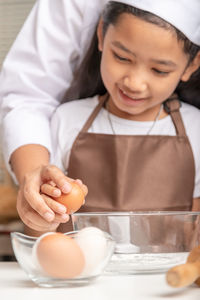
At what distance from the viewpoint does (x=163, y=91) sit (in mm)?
1368

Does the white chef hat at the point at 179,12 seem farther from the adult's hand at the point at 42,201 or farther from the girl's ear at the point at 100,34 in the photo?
the adult's hand at the point at 42,201

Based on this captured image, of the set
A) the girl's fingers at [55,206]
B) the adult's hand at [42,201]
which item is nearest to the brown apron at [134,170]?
the adult's hand at [42,201]

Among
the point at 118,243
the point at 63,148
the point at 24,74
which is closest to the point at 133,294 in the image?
the point at 118,243

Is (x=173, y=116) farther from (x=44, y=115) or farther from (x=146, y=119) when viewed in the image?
(x=44, y=115)

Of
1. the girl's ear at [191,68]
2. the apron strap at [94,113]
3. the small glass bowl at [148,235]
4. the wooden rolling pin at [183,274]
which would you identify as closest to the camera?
the wooden rolling pin at [183,274]

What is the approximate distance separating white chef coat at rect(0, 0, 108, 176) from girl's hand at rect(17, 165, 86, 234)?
364 mm

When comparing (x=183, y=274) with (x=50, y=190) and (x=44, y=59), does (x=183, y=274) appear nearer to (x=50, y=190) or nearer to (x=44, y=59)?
(x=50, y=190)

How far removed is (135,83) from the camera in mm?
1295

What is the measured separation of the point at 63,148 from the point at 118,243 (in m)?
0.64

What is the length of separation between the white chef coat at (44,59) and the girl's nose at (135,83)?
0.28m

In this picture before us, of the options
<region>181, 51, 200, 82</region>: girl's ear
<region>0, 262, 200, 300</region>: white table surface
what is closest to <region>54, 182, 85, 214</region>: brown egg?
<region>0, 262, 200, 300</region>: white table surface

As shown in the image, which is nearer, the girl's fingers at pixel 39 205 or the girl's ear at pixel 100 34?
the girl's fingers at pixel 39 205

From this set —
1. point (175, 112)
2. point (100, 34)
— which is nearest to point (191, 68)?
point (175, 112)

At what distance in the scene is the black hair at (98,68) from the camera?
1332 mm
